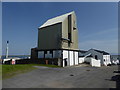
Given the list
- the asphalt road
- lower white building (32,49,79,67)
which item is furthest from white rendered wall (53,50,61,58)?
the asphalt road

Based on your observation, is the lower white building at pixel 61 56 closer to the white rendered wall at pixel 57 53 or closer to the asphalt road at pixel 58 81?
the white rendered wall at pixel 57 53

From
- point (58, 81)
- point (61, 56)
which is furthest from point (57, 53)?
point (58, 81)

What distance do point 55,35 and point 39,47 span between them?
7.63 m

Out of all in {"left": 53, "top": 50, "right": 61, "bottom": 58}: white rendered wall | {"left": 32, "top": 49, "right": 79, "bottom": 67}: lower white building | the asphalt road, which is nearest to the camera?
the asphalt road

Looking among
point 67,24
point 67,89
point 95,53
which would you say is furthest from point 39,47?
point 95,53

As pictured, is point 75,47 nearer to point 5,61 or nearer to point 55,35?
point 55,35

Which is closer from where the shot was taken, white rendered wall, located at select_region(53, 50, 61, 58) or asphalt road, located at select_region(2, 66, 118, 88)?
asphalt road, located at select_region(2, 66, 118, 88)

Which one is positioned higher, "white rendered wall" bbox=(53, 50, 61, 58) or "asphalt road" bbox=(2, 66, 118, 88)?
"white rendered wall" bbox=(53, 50, 61, 58)

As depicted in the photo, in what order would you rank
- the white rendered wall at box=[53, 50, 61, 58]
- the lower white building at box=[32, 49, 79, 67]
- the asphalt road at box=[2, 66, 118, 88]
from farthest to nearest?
the white rendered wall at box=[53, 50, 61, 58] < the lower white building at box=[32, 49, 79, 67] < the asphalt road at box=[2, 66, 118, 88]

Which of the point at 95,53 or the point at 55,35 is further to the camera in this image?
the point at 95,53

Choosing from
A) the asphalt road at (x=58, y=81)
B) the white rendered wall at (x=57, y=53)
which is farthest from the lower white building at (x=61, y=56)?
the asphalt road at (x=58, y=81)

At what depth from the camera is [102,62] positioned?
59000mm

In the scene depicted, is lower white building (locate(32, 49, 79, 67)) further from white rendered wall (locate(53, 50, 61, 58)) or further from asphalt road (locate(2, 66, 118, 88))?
asphalt road (locate(2, 66, 118, 88))

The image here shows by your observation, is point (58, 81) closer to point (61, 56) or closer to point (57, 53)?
point (61, 56)
